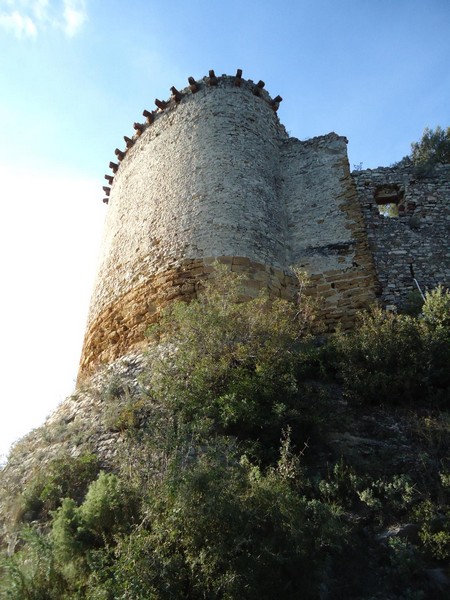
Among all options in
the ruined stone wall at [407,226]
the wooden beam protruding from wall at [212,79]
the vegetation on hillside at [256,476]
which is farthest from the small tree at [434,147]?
the vegetation on hillside at [256,476]

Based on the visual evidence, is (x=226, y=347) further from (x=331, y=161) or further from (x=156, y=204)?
(x=331, y=161)

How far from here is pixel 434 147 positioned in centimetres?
1363

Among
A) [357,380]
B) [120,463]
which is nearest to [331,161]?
[357,380]

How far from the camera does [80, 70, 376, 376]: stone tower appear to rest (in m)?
9.02

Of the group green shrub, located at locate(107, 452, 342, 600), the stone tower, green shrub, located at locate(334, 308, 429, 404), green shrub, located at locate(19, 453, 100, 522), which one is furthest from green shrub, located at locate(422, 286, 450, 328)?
green shrub, located at locate(19, 453, 100, 522)

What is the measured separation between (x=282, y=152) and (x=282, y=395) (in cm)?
719

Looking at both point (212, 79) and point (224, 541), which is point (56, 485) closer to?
point (224, 541)

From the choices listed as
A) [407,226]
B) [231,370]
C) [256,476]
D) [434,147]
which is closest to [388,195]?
[407,226]

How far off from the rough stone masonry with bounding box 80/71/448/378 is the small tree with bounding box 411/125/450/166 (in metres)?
3.09

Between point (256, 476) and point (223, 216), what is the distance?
569 cm

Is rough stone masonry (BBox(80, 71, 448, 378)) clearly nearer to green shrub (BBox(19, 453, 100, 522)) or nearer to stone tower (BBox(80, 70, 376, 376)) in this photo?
stone tower (BBox(80, 70, 376, 376))

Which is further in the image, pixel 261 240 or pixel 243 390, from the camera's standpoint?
pixel 261 240

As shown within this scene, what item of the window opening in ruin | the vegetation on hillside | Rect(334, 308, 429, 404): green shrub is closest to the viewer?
the vegetation on hillside

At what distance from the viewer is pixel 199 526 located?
390cm
